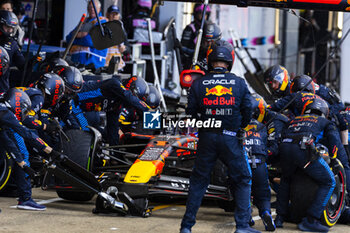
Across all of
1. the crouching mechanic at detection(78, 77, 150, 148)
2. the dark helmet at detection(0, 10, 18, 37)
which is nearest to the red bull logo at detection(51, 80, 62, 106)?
the crouching mechanic at detection(78, 77, 150, 148)

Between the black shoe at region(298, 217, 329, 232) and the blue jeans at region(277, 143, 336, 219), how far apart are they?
A: 0.07 meters

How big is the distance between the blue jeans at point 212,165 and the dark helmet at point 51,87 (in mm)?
2720

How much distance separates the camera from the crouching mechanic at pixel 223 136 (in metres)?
8.22

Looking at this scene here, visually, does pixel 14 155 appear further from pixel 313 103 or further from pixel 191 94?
pixel 313 103

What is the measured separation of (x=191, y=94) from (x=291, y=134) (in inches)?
70.5

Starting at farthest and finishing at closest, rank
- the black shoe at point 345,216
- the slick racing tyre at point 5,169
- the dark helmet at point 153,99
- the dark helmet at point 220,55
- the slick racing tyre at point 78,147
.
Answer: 1. the dark helmet at point 153,99
2. the slick racing tyre at point 5,169
3. the slick racing tyre at point 78,147
4. the black shoe at point 345,216
5. the dark helmet at point 220,55

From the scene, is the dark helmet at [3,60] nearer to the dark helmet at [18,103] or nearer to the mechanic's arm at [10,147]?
the dark helmet at [18,103]

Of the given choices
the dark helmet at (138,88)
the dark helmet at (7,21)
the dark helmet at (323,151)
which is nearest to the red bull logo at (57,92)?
the dark helmet at (138,88)

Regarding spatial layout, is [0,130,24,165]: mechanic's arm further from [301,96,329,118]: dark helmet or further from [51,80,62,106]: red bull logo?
[301,96,329,118]: dark helmet

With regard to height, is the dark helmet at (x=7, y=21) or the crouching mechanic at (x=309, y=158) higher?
the dark helmet at (x=7, y=21)

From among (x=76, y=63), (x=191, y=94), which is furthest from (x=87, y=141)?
(x=76, y=63)

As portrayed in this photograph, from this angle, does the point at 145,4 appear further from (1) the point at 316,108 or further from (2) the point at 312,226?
(2) the point at 312,226

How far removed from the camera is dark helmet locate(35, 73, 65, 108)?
33.7 feet

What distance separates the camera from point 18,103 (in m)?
9.50
